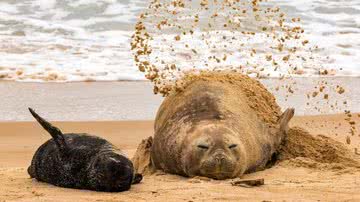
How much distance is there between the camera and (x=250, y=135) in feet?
19.9

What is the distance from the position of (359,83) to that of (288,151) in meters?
6.85

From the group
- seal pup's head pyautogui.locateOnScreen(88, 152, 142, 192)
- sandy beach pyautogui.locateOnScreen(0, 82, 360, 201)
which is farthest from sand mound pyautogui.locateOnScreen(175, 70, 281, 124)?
seal pup's head pyautogui.locateOnScreen(88, 152, 142, 192)

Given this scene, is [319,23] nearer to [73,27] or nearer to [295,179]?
[73,27]

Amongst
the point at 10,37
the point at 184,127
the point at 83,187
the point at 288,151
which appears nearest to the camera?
the point at 83,187

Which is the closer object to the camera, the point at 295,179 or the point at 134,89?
the point at 295,179

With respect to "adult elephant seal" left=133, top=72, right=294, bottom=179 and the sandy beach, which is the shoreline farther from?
"adult elephant seal" left=133, top=72, right=294, bottom=179

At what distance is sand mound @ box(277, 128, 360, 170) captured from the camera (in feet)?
21.3

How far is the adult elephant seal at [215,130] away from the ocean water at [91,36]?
6.68 m

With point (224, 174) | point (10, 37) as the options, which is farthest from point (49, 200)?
point (10, 37)

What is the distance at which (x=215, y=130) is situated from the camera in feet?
18.7

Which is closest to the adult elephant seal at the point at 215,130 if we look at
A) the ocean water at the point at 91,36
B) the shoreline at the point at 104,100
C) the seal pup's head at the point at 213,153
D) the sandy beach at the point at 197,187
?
the seal pup's head at the point at 213,153

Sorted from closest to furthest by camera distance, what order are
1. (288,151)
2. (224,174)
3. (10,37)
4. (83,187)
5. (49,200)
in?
(49,200)
(83,187)
(224,174)
(288,151)
(10,37)

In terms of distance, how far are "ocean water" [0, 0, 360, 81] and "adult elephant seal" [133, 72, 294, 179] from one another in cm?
668

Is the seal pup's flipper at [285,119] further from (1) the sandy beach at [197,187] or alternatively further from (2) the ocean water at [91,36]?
(2) the ocean water at [91,36]
